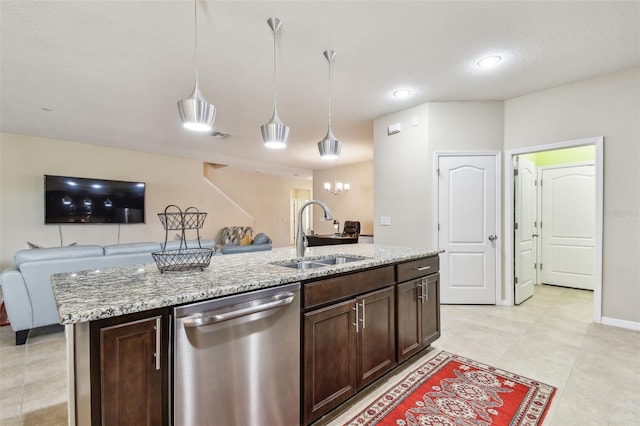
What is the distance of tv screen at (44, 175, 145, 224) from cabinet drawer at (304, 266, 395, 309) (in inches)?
246

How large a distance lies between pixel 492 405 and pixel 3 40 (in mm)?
4656

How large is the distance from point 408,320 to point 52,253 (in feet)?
10.9

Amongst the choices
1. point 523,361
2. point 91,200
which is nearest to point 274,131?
point 523,361

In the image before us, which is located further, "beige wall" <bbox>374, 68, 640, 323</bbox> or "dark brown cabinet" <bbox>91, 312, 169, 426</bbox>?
"beige wall" <bbox>374, 68, 640, 323</bbox>

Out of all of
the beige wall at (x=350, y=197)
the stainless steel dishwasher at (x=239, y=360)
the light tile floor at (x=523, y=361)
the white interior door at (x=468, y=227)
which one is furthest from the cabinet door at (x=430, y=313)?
the beige wall at (x=350, y=197)

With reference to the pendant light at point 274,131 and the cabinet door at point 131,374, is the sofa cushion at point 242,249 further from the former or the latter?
the cabinet door at point 131,374

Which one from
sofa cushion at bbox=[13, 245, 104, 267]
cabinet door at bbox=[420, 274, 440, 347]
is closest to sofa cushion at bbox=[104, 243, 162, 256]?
sofa cushion at bbox=[13, 245, 104, 267]

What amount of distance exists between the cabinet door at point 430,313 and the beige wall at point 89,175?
6359 millimetres

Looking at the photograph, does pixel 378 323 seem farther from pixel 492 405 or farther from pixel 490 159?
pixel 490 159

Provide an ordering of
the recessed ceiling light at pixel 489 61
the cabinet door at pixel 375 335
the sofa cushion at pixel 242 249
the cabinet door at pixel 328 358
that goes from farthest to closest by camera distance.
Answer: the sofa cushion at pixel 242 249 < the recessed ceiling light at pixel 489 61 < the cabinet door at pixel 375 335 < the cabinet door at pixel 328 358

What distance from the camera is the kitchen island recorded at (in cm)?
96

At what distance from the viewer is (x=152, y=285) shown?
4.18 ft

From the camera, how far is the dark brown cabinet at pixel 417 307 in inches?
84.0

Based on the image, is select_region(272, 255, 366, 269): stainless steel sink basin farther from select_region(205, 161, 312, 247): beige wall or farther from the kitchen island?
select_region(205, 161, 312, 247): beige wall
